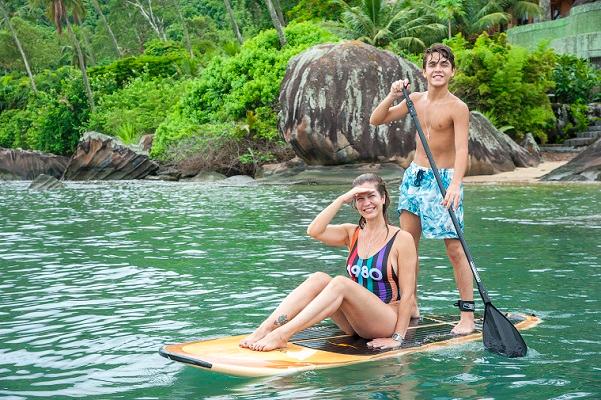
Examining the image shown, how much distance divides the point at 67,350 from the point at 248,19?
47195mm

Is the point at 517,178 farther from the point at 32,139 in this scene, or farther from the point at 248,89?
the point at 32,139

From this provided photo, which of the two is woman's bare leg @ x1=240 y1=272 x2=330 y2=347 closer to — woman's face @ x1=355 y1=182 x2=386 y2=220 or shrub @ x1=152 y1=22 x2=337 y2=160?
woman's face @ x1=355 y1=182 x2=386 y2=220

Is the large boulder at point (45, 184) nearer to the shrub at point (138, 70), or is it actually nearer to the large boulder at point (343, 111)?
the large boulder at point (343, 111)

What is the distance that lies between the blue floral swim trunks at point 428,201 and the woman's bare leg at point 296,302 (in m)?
0.91

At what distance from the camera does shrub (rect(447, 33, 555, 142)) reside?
1004 inches

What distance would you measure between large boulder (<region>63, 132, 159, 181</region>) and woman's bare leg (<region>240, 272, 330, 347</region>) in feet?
72.0

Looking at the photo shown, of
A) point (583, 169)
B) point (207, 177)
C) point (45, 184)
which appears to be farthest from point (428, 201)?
point (207, 177)

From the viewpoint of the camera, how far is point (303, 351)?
213 inches

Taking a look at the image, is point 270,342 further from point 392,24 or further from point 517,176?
point 392,24

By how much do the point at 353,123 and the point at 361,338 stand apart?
17.3 meters

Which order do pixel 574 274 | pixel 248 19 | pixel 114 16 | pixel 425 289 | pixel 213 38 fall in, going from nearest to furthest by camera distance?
1. pixel 425 289
2. pixel 574 274
3. pixel 248 19
4. pixel 213 38
5. pixel 114 16

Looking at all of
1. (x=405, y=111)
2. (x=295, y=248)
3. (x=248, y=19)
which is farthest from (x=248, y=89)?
(x=248, y=19)

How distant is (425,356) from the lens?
564cm

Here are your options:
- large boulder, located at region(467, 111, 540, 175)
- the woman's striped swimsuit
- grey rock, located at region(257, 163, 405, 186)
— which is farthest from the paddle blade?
large boulder, located at region(467, 111, 540, 175)
